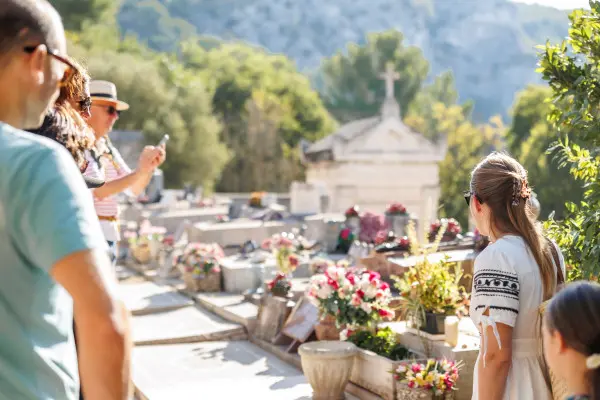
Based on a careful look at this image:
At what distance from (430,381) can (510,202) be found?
2.55 m

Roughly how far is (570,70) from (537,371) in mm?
2371

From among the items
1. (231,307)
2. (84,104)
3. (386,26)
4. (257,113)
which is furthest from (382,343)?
(386,26)

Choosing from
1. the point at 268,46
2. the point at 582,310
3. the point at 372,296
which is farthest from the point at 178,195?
the point at 268,46

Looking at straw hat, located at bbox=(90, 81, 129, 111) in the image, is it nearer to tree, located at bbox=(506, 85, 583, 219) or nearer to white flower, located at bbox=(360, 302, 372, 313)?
white flower, located at bbox=(360, 302, 372, 313)

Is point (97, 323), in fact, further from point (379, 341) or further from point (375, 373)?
point (379, 341)

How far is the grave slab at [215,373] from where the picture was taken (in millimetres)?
6473

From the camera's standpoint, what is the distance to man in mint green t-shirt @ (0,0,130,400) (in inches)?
56.6

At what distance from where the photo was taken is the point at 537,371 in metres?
3.08

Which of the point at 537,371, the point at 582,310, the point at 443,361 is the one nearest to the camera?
the point at 582,310

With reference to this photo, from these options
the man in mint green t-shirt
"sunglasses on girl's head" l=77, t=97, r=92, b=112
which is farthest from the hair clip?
"sunglasses on girl's head" l=77, t=97, r=92, b=112

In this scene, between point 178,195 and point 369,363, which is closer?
point 369,363

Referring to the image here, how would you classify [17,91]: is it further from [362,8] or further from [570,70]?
[362,8]

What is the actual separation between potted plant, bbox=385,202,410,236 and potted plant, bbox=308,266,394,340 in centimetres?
629

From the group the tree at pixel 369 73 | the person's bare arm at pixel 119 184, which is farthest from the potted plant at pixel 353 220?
the tree at pixel 369 73
